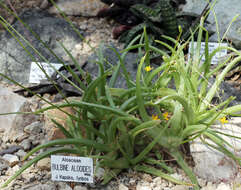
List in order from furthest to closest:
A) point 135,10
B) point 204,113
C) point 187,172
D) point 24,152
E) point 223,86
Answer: point 135,10 < point 223,86 < point 24,152 < point 204,113 < point 187,172

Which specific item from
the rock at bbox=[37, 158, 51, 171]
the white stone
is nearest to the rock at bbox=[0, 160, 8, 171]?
the rock at bbox=[37, 158, 51, 171]

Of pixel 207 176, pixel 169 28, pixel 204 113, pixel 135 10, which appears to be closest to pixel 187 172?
pixel 207 176

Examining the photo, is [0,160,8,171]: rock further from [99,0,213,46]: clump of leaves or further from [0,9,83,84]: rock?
[99,0,213,46]: clump of leaves

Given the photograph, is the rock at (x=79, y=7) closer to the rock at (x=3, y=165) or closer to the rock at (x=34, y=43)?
the rock at (x=34, y=43)

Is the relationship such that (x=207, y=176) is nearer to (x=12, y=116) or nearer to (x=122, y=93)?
(x=122, y=93)

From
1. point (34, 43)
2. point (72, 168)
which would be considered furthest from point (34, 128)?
point (34, 43)
